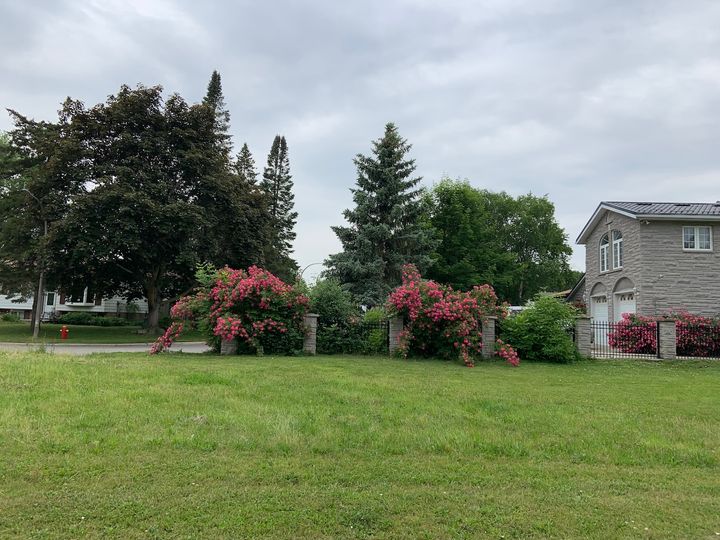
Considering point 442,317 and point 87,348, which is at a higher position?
point 442,317

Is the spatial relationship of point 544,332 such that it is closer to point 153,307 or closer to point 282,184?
point 153,307

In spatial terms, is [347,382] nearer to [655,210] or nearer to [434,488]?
[434,488]

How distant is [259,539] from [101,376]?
6.60 meters

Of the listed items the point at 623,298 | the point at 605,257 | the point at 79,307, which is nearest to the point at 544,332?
the point at 623,298

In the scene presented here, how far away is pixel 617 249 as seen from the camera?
23.5m

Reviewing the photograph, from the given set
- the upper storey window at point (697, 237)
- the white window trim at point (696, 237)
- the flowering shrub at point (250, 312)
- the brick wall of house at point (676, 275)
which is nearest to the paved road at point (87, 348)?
the flowering shrub at point (250, 312)

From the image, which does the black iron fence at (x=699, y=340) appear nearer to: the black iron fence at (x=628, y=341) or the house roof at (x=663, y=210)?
the black iron fence at (x=628, y=341)

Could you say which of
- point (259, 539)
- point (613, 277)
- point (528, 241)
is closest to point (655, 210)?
point (613, 277)

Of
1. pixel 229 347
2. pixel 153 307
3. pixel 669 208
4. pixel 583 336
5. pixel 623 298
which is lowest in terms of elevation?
pixel 229 347

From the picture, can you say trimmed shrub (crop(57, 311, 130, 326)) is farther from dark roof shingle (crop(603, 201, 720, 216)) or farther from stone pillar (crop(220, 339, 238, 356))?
dark roof shingle (crop(603, 201, 720, 216))

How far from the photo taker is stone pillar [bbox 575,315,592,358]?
15.3 metres

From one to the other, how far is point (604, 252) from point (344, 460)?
2425 centimetres

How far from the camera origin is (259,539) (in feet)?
9.71

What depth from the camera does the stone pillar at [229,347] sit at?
14367mm
